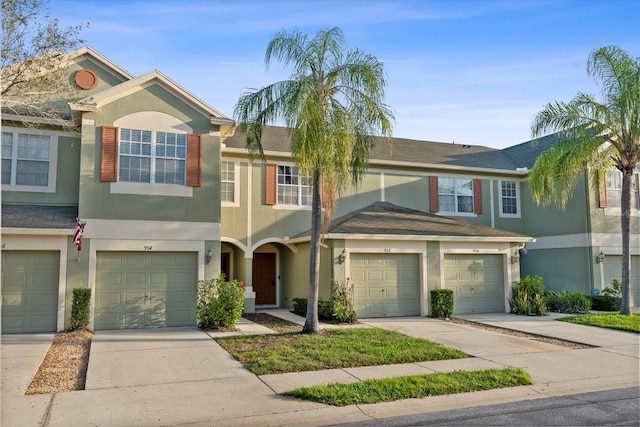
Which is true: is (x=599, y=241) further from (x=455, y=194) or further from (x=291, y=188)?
(x=291, y=188)

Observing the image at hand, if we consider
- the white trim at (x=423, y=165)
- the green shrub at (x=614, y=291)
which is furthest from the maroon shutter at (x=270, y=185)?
the green shrub at (x=614, y=291)

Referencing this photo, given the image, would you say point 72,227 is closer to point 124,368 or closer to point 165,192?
point 165,192

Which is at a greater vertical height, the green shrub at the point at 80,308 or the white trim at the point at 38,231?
the white trim at the point at 38,231

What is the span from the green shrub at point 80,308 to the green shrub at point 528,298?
13440 mm

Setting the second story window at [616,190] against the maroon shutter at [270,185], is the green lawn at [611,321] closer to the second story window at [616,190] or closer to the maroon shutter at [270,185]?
the second story window at [616,190]

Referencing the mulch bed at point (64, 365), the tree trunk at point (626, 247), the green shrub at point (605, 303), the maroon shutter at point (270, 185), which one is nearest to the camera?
the mulch bed at point (64, 365)

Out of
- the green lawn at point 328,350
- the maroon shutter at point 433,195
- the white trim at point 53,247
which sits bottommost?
the green lawn at point 328,350

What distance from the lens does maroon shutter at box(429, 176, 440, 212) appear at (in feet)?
68.0

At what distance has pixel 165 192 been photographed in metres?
14.4

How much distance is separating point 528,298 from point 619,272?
5210 mm

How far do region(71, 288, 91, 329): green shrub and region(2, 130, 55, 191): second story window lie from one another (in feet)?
11.9

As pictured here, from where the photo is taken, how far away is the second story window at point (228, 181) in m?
17.9

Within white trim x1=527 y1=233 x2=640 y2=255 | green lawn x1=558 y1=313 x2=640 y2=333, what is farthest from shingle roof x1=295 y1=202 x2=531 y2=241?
green lawn x1=558 y1=313 x2=640 y2=333

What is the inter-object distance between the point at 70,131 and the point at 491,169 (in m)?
16.1
